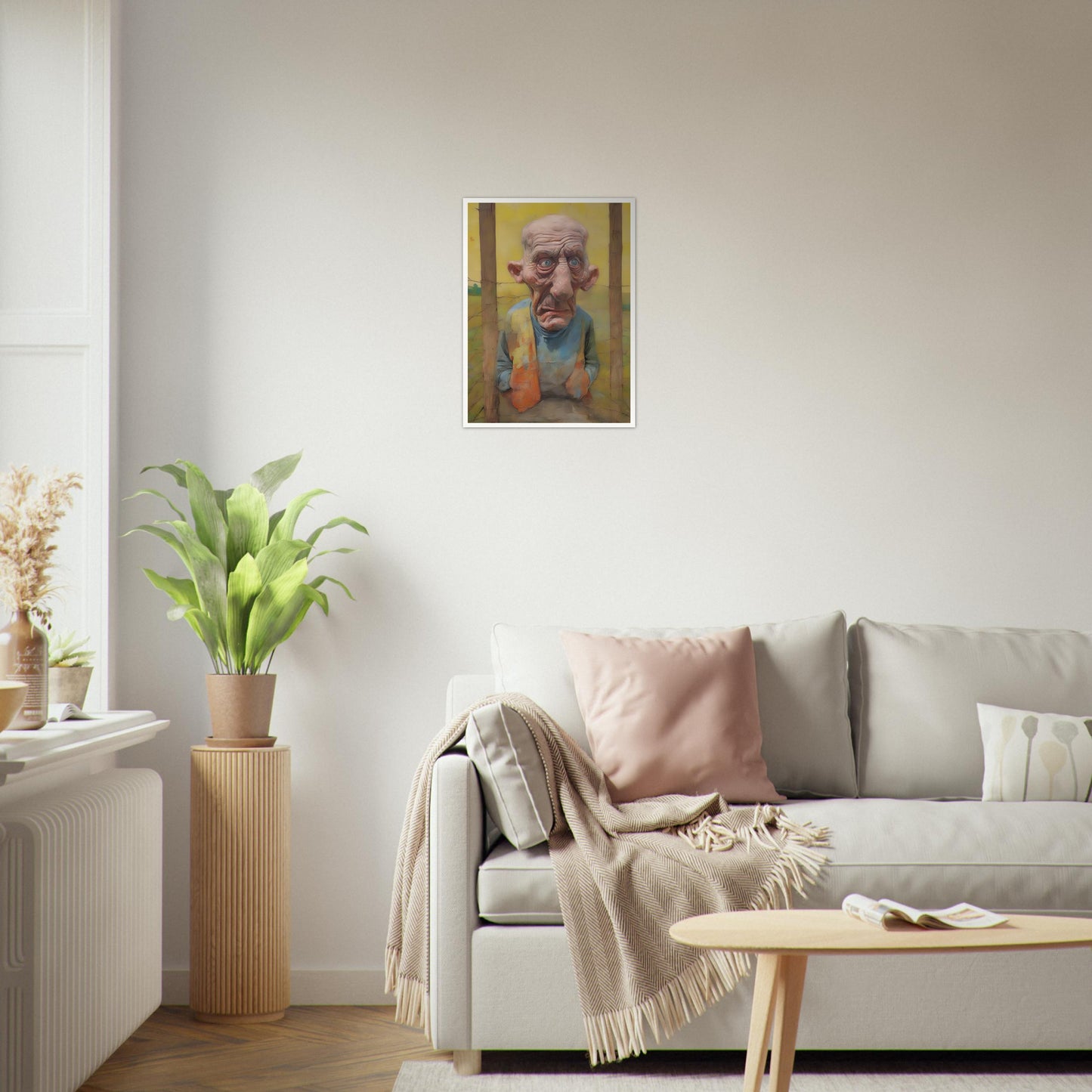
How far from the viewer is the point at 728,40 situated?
10.9 feet

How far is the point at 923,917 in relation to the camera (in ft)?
5.66

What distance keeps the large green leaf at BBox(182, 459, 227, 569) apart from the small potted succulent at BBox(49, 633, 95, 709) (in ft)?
1.34

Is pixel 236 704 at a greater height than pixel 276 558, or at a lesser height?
lesser

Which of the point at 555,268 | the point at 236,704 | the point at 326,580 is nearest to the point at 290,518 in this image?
the point at 326,580

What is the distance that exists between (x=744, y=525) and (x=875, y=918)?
1681 millimetres

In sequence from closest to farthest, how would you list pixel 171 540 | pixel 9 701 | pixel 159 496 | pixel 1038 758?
pixel 9 701
pixel 1038 758
pixel 171 540
pixel 159 496

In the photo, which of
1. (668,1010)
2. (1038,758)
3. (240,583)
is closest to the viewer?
(668,1010)

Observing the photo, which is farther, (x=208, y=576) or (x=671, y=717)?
(x=208, y=576)

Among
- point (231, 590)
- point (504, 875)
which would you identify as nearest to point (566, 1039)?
point (504, 875)

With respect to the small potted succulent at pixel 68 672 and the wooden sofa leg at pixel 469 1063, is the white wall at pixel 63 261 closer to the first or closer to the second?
the small potted succulent at pixel 68 672

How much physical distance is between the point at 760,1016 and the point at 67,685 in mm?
1816

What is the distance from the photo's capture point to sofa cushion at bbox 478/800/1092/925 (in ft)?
7.79

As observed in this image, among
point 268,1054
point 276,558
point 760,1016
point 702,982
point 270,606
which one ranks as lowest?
point 268,1054

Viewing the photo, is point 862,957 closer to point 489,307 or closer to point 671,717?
point 671,717
